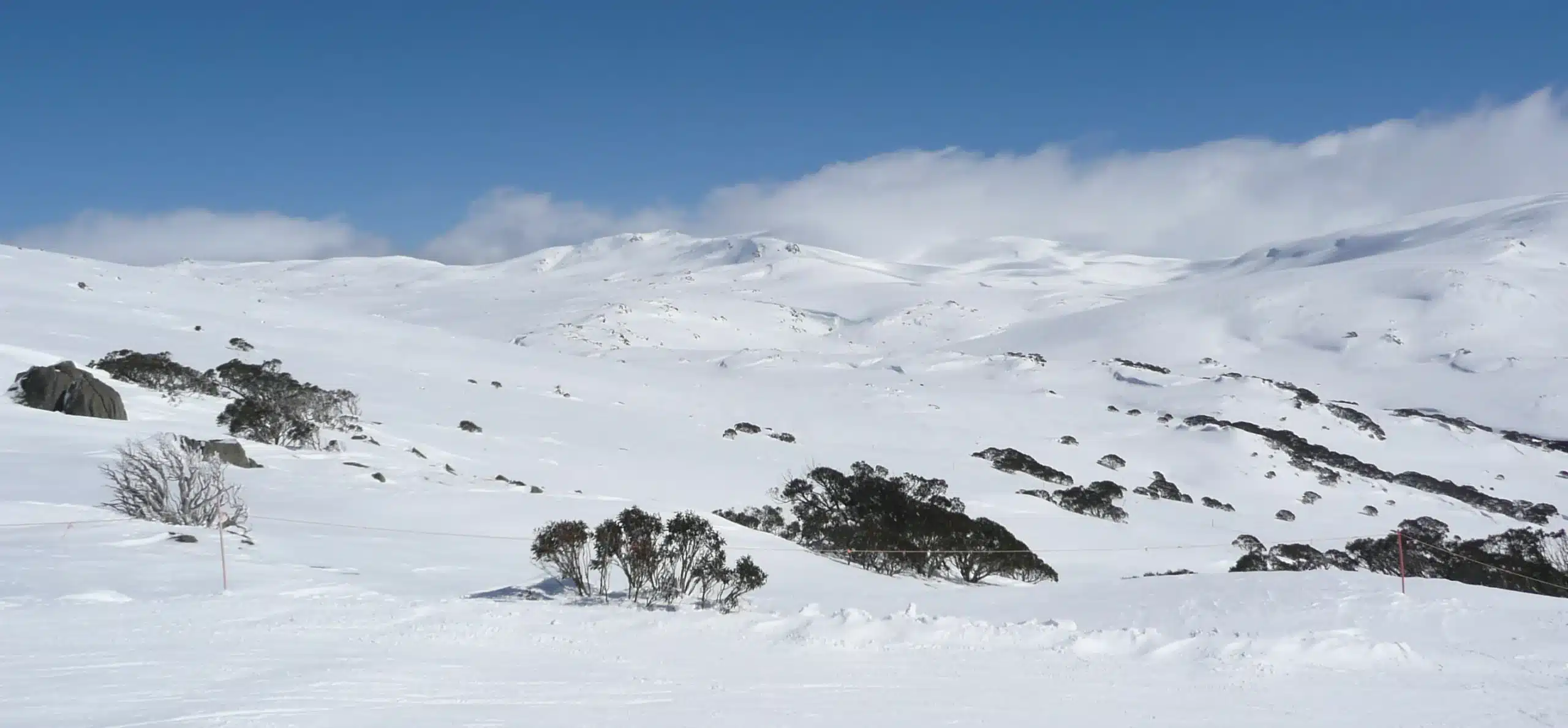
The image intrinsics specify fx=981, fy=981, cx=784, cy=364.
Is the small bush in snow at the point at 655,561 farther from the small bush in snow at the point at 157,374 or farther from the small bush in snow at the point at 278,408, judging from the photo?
the small bush in snow at the point at 157,374

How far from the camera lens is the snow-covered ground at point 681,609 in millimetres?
8828

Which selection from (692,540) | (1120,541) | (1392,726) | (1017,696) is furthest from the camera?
(1120,541)

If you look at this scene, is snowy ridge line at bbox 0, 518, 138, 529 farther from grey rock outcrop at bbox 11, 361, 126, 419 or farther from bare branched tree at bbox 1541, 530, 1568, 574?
bare branched tree at bbox 1541, 530, 1568, 574

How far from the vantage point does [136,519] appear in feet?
52.4

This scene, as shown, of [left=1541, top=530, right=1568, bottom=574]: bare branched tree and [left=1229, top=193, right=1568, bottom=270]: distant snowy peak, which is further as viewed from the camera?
[left=1229, top=193, right=1568, bottom=270]: distant snowy peak

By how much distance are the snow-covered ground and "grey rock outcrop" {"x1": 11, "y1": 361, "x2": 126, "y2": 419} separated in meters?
0.79

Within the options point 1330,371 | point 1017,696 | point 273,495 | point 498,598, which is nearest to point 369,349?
point 273,495

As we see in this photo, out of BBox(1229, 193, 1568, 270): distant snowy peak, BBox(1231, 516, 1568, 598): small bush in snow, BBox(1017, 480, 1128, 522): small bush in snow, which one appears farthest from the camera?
BBox(1229, 193, 1568, 270): distant snowy peak

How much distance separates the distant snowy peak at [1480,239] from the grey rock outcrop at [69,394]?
159m

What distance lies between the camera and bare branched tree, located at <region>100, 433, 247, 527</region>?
53.6 feet

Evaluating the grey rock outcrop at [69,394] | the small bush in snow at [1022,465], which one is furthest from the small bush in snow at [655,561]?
the small bush in snow at [1022,465]

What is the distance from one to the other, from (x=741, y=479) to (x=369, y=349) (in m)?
26.7

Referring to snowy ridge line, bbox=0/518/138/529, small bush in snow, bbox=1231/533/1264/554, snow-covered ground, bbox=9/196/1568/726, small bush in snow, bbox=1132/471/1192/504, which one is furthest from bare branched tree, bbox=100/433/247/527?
small bush in snow, bbox=1132/471/1192/504

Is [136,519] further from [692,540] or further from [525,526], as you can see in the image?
→ [692,540]
